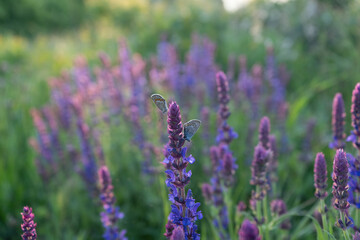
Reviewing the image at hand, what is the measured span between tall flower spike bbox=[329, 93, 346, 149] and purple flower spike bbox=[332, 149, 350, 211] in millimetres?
535

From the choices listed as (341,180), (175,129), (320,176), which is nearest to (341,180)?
(341,180)

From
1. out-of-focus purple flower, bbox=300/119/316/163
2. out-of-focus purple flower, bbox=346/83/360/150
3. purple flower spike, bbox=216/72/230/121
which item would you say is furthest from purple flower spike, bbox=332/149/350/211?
out-of-focus purple flower, bbox=300/119/316/163

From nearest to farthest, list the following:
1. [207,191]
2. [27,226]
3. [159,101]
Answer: [27,226] < [159,101] < [207,191]

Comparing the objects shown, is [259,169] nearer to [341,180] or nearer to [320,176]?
[320,176]

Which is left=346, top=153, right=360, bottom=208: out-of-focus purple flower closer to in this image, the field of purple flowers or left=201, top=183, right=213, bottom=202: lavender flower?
the field of purple flowers

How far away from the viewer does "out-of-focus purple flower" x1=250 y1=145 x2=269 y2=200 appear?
172 centimetres

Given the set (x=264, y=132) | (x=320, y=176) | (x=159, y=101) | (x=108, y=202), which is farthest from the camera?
(x=264, y=132)

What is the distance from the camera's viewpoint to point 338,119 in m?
1.79

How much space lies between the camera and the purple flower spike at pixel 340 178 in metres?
1.26

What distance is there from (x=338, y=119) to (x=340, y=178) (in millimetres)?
592

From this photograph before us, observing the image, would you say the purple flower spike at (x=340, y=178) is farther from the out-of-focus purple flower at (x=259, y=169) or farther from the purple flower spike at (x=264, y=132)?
the purple flower spike at (x=264, y=132)

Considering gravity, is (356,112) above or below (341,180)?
above

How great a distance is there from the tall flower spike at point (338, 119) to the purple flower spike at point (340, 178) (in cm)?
54

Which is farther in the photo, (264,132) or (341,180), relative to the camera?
(264,132)
